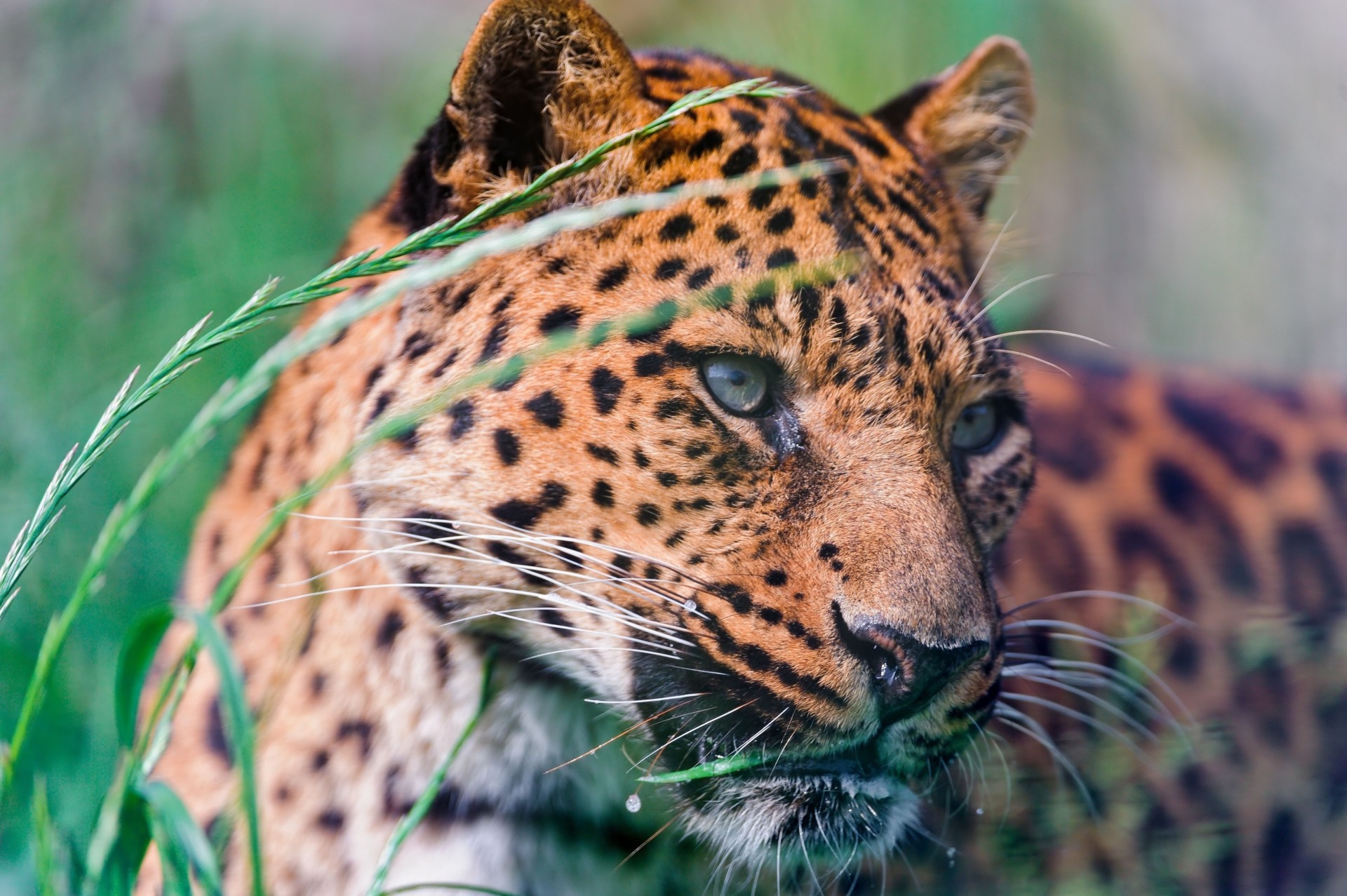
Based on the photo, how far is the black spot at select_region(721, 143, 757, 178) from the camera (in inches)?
98.0

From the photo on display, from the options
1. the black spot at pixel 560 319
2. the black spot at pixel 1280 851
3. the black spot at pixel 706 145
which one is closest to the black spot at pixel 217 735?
the black spot at pixel 560 319

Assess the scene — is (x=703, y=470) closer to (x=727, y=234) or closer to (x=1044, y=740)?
(x=727, y=234)

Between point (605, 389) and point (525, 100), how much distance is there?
617 mm

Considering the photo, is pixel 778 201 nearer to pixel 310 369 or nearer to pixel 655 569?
pixel 655 569

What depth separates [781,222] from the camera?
95.9 inches

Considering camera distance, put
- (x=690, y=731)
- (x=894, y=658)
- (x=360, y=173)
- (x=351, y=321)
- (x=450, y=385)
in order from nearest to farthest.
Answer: (x=351, y=321) → (x=894, y=658) → (x=690, y=731) → (x=450, y=385) → (x=360, y=173)

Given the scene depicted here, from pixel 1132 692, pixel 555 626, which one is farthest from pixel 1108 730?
pixel 555 626

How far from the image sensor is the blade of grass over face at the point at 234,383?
5.73ft

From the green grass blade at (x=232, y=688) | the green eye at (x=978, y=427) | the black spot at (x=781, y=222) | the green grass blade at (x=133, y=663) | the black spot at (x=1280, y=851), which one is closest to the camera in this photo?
the green grass blade at (x=232, y=688)

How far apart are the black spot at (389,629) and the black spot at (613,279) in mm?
783

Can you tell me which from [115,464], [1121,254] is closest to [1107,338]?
[1121,254]

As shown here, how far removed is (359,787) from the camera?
260 centimetres

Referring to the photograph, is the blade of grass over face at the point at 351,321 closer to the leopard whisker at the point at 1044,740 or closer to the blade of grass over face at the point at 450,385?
the blade of grass over face at the point at 450,385

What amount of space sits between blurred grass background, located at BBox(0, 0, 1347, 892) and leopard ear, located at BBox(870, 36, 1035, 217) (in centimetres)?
166
